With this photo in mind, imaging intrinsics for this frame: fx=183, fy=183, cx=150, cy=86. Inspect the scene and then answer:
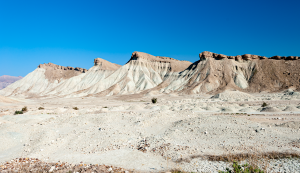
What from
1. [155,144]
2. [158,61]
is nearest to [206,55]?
[158,61]

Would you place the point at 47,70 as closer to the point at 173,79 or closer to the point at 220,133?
the point at 173,79

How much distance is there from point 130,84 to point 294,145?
6763 centimetres

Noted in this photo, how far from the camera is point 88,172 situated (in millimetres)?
7395

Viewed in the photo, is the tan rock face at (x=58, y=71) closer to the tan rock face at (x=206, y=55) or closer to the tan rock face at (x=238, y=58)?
the tan rock face at (x=206, y=55)

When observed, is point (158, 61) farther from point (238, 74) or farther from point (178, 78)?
point (238, 74)

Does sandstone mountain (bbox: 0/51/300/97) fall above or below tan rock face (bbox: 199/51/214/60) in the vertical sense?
below

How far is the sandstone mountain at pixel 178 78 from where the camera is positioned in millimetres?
62375

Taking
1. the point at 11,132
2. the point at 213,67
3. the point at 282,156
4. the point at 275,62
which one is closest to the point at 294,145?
the point at 282,156

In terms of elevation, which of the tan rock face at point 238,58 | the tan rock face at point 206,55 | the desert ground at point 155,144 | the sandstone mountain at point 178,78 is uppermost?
the tan rock face at point 206,55

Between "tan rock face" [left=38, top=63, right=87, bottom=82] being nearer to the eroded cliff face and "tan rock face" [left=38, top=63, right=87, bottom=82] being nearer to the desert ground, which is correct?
the eroded cliff face

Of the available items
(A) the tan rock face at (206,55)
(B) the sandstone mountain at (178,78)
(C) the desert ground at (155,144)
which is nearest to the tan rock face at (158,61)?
(B) the sandstone mountain at (178,78)

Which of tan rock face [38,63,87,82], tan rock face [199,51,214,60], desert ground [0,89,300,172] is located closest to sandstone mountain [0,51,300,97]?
tan rock face [199,51,214,60]

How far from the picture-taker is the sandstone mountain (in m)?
62.4

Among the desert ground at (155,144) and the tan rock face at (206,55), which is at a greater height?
the tan rock face at (206,55)
